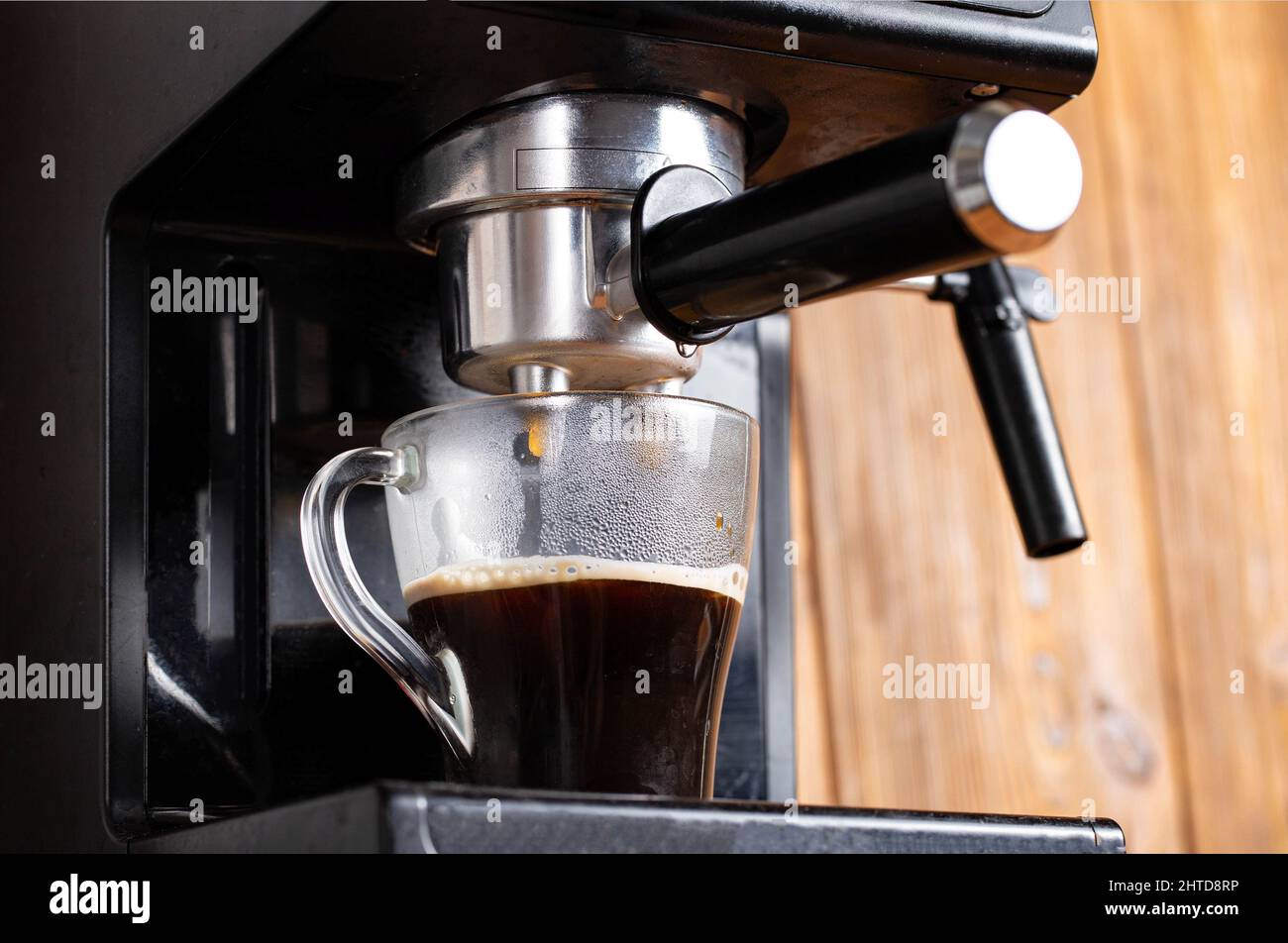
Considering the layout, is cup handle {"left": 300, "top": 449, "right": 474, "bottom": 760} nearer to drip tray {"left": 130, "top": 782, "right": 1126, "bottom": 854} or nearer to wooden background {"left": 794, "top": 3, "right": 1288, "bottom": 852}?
drip tray {"left": 130, "top": 782, "right": 1126, "bottom": 854}

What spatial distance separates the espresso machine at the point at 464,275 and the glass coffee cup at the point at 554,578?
0.03 metres

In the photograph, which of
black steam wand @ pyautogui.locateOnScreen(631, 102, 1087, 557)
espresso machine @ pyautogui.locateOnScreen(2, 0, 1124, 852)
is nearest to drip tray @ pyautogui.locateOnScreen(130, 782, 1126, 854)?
espresso machine @ pyautogui.locateOnScreen(2, 0, 1124, 852)

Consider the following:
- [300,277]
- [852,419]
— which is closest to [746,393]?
[300,277]

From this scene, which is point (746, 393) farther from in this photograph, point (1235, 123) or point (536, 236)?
point (1235, 123)

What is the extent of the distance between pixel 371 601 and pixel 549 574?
0.05 metres

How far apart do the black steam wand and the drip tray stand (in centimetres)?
12

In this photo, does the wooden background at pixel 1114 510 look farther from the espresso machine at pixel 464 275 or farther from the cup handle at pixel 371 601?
the cup handle at pixel 371 601

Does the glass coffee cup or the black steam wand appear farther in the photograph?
the glass coffee cup

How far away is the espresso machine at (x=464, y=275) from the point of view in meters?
0.32

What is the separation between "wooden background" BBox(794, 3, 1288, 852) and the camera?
900 millimetres

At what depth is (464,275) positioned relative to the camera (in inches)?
17.4

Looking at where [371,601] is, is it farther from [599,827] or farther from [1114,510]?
[1114,510]
